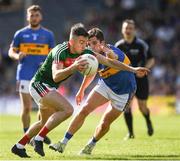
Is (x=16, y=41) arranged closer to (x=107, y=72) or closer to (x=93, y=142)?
(x=107, y=72)

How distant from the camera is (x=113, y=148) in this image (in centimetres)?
1478

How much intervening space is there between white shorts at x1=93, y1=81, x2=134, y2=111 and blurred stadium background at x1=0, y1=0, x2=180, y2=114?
17.1 metres

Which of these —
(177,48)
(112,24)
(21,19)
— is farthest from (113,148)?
(21,19)

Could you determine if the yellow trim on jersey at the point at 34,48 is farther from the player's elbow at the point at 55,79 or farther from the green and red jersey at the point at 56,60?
the player's elbow at the point at 55,79

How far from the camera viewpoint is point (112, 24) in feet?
120

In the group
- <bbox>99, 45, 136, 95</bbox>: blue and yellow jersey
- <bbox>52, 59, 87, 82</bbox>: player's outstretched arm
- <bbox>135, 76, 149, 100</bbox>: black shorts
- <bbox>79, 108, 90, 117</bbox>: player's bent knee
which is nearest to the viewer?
<bbox>52, 59, 87, 82</bbox>: player's outstretched arm

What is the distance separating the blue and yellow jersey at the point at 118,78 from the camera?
13688 mm

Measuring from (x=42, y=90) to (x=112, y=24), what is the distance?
24343mm

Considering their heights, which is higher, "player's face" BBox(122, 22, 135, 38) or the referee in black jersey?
"player's face" BBox(122, 22, 135, 38)

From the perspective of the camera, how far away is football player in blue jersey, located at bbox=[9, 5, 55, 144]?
16.3 m

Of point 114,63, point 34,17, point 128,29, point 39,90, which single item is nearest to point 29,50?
point 34,17

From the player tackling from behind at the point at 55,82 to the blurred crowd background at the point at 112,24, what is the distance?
1842 cm

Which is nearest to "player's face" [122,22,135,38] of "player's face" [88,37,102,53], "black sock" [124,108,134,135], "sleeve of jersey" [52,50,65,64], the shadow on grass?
"black sock" [124,108,134,135]

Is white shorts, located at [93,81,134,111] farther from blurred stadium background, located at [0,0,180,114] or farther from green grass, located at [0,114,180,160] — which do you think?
blurred stadium background, located at [0,0,180,114]
